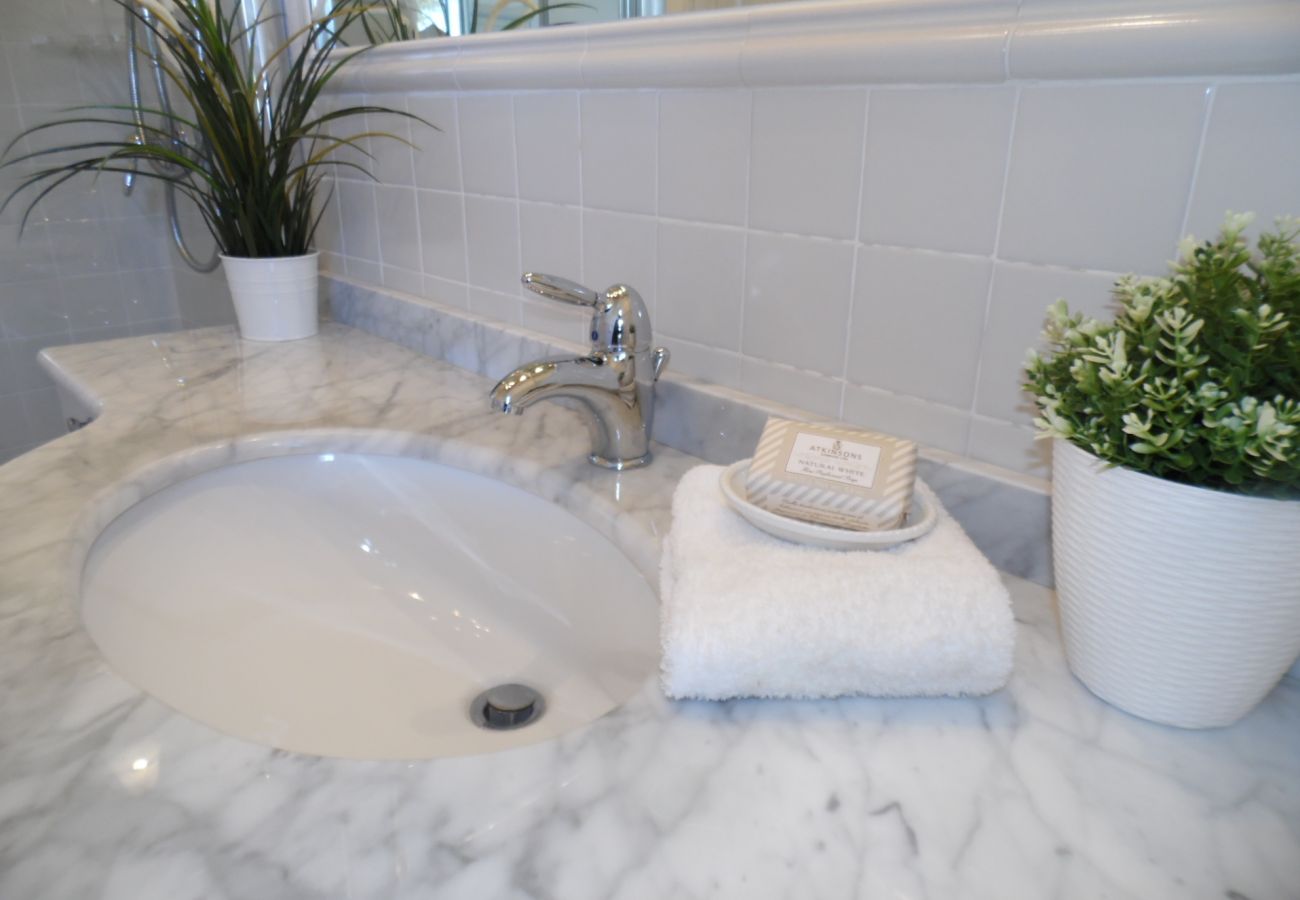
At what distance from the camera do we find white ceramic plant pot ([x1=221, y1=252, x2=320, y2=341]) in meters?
1.16

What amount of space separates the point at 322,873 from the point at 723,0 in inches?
29.6

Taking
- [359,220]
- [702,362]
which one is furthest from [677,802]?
[359,220]

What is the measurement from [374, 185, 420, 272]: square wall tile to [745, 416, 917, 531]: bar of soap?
768 millimetres

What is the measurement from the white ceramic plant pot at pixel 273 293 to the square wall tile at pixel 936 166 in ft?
2.71

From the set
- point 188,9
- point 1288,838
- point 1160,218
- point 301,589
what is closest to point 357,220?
point 188,9

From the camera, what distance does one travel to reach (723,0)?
0.78 metres

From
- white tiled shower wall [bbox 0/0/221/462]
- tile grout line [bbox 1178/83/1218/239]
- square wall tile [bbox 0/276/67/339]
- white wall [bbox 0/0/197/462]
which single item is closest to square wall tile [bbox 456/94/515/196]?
tile grout line [bbox 1178/83/1218/239]

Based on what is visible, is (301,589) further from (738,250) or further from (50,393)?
(50,393)

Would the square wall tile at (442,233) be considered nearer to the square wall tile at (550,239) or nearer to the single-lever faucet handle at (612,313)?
the square wall tile at (550,239)

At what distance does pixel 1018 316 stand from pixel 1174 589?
9.5 inches

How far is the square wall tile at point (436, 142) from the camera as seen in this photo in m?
1.05

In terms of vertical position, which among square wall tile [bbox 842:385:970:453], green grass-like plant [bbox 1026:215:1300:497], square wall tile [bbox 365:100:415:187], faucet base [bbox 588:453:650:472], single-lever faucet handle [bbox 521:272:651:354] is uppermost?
square wall tile [bbox 365:100:415:187]

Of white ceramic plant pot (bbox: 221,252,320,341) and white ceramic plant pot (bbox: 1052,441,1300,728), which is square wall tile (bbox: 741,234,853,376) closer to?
white ceramic plant pot (bbox: 1052,441,1300,728)

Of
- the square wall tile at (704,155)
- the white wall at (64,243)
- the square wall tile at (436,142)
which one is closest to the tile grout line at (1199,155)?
the square wall tile at (704,155)
